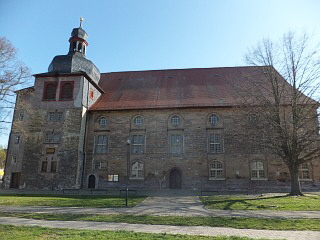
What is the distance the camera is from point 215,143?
26.0m

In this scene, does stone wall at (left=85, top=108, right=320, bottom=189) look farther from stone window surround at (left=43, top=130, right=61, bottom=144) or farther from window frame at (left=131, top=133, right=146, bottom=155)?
stone window surround at (left=43, top=130, right=61, bottom=144)

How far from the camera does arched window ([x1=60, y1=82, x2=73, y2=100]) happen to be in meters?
27.6

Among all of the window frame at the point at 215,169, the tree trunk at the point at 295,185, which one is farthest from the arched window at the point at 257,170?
the tree trunk at the point at 295,185

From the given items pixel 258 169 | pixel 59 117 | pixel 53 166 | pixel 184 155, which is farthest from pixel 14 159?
pixel 258 169

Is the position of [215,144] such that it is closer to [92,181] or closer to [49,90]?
[92,181]

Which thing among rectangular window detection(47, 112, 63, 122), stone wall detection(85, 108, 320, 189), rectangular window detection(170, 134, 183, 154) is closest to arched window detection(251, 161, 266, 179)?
stone wall detection(85, 108, 320, 189)

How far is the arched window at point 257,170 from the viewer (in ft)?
82.1

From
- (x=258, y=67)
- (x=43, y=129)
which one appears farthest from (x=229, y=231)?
(x=43, y=129)

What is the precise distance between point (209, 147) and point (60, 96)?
667 inches

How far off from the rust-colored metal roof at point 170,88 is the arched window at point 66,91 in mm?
2921

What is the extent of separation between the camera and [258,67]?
2078cm

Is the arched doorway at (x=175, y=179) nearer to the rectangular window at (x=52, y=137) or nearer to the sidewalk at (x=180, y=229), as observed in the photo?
Answer: the rectangular window at (x=52, y=137)

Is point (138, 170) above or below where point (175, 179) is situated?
above

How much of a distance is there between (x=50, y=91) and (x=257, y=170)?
23619mm
